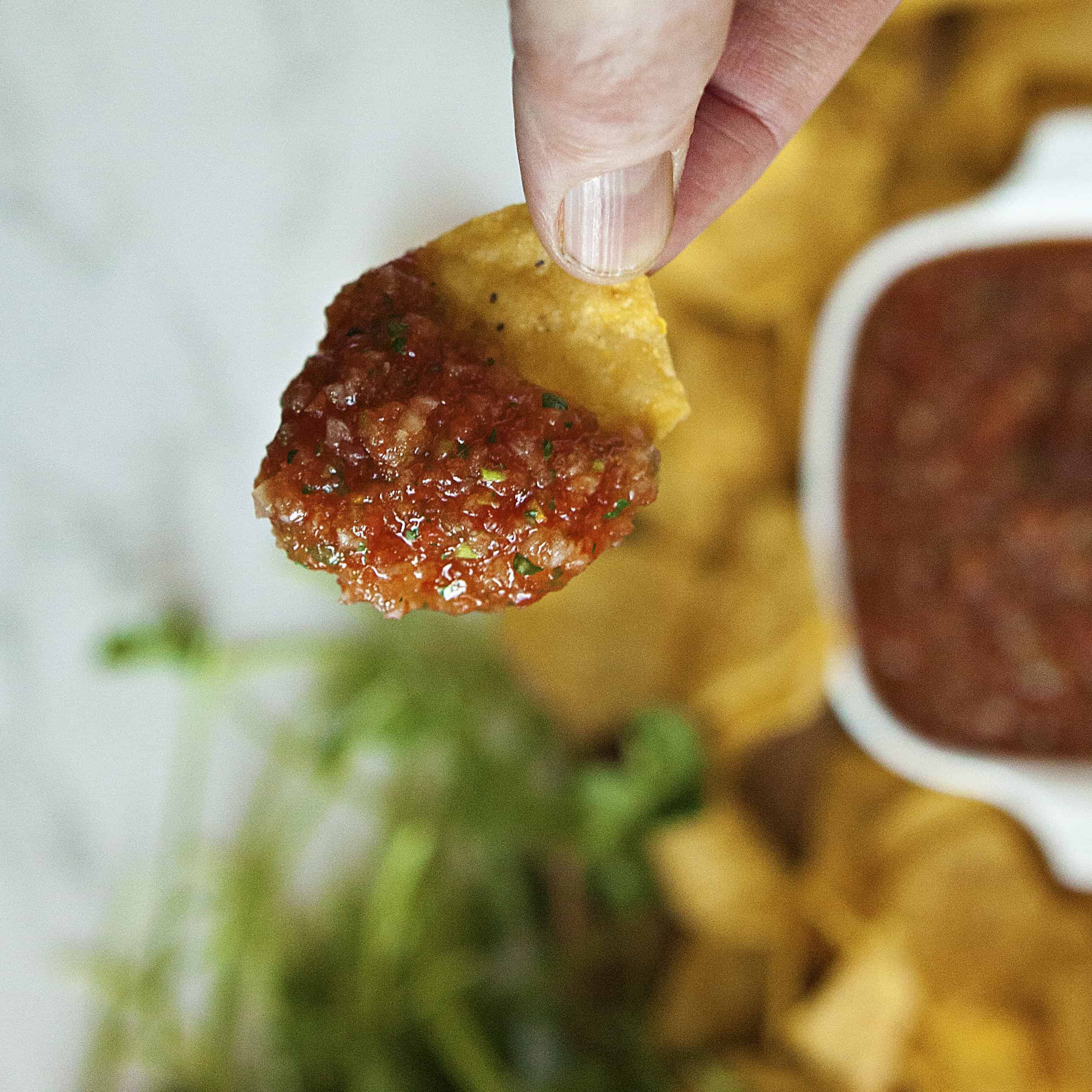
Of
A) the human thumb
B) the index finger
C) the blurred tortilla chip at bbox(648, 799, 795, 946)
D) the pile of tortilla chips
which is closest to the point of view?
the human thumb

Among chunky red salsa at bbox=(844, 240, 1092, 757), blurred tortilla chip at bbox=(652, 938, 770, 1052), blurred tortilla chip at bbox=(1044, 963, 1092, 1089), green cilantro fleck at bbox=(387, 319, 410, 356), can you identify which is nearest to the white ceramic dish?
chunky red salsa at bbox=(844, 240, 1092, 757)

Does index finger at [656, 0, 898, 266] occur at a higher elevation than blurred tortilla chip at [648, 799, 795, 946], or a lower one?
higher

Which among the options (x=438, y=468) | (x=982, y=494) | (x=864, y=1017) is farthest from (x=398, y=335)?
(x=864, y=1017)

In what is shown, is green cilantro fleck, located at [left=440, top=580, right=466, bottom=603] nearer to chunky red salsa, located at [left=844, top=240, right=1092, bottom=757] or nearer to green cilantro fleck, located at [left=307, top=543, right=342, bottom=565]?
green cilantro fleck, located at [left=307, top=543, right=342, bottom=565]

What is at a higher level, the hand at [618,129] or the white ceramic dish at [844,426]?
the hand at [618,129]

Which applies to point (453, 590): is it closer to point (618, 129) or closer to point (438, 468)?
point (438, 468)

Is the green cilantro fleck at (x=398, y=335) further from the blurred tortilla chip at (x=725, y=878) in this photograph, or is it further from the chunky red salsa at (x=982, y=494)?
the blurred tortilla chip at (x=725, y=878)

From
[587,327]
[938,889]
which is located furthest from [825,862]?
[587,327]

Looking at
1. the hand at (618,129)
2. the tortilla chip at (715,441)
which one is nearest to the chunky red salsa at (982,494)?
the tortilla chip at (715,441)
